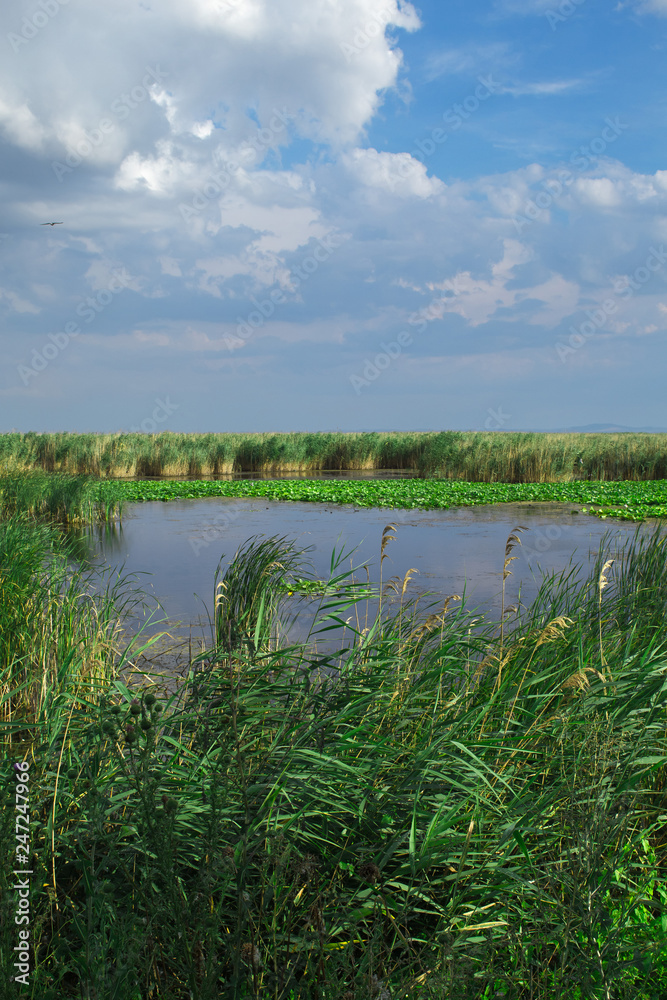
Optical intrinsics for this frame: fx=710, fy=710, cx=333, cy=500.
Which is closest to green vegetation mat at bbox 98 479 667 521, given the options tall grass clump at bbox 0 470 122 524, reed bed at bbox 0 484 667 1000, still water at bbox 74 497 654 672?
tall grass clump at bbox 0 470 122 524

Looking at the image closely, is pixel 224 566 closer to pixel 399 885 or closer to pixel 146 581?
pixel 146 581

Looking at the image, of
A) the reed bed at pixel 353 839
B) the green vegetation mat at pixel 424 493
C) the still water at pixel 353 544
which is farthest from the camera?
the green vegetation mat at pixel 424 493

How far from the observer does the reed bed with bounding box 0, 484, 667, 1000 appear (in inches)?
69.2

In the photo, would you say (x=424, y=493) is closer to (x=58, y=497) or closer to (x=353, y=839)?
(x=58, y=497)

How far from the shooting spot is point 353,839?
2.56 m

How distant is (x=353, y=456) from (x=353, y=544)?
2197 cm

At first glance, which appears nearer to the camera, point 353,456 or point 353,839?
point 353,839

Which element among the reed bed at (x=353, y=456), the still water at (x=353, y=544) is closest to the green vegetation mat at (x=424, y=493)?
the still water at (x=353, y=544)

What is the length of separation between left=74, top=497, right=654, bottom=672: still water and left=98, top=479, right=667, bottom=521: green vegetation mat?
77 centimetres

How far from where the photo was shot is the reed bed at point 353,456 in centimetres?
2408

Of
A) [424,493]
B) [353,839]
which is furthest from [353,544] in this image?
[353,839]

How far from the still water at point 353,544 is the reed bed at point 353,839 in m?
2.61

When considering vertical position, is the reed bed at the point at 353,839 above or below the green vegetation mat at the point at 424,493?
below

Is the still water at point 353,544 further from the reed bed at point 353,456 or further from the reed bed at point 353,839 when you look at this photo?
the reed bed at point 353,456
